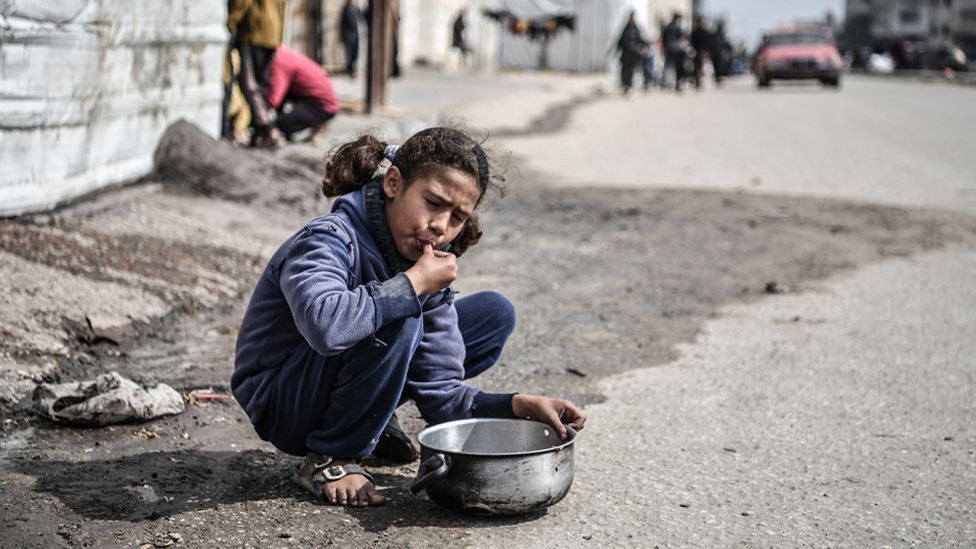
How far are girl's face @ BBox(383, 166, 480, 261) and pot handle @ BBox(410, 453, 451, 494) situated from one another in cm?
51

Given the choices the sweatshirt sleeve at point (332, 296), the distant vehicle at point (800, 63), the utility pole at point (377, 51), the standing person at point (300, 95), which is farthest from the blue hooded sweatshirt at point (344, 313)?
the distant vehicle at point (800, 63)

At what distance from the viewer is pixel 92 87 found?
18.5ft

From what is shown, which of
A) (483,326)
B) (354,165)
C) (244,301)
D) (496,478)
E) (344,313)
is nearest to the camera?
(344,313)

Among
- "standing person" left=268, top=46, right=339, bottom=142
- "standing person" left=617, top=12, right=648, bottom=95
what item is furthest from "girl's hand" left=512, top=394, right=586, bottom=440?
"standing person" left=617, top=12, right=648, bottom=95

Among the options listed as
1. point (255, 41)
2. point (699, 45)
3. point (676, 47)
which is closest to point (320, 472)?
point (255, 41)

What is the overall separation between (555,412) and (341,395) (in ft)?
1.75

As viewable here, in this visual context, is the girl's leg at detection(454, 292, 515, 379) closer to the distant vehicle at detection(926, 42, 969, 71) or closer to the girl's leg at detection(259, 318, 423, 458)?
the girl's leg at detection(259, 318, 423, 458)

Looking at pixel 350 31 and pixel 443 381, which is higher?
pixel 350 31

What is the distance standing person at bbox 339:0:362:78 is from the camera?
1877cm

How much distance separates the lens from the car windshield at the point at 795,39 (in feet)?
96.7

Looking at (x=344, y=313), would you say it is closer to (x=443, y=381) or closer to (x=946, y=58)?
(x=443, y=381)

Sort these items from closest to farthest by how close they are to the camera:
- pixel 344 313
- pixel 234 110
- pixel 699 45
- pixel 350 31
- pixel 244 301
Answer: pixel 344 313
pixel 244 301
pixel 234 110
pixel 350 31
pixel 699 45

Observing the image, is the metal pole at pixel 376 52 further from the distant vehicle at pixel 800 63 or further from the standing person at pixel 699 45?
the distant vehicle at pixel 800 63

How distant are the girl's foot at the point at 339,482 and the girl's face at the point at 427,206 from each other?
0.55m
